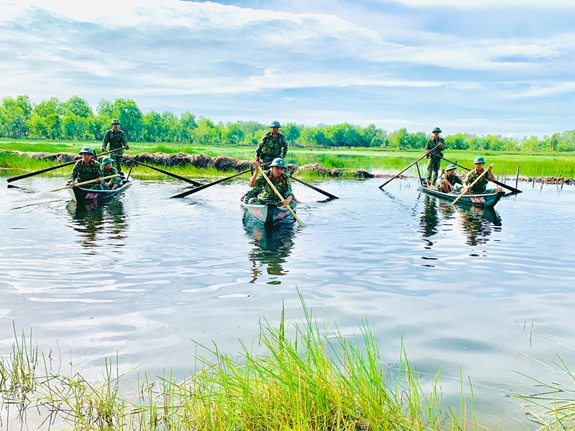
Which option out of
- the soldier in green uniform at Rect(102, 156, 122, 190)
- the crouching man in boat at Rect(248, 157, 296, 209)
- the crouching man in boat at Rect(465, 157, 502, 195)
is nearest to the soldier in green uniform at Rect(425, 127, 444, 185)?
the crouching man in boat at Rect(465, 157, 502, 195)

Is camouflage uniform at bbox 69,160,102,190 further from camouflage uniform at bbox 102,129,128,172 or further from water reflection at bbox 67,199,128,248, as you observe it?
camouflage uniform at bbox 102,129,128,172

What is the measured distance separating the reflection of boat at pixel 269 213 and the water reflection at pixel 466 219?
343 centimetres

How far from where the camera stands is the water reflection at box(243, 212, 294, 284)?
8102 millimetres

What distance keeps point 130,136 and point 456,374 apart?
5082 inches

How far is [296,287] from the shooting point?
7023 mm

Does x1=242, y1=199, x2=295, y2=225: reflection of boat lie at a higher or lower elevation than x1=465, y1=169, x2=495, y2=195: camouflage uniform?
lower

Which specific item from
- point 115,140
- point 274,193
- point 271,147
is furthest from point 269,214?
point 115,140

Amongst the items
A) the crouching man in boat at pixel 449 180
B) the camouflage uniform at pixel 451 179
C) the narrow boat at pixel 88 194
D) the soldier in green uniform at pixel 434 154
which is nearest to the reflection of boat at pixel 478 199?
the crouching man in boat at pixel 449 180

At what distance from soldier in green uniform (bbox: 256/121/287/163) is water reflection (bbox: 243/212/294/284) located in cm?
248

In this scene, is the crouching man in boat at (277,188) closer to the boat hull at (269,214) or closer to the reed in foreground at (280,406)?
the boat hull at (269,214)

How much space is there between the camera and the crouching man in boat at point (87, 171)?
1500cm

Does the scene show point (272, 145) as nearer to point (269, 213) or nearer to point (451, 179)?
point (269, 213)

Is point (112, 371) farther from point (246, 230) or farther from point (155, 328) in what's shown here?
point (246, 230)

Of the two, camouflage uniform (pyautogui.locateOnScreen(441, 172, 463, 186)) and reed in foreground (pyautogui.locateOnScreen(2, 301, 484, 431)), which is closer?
reed in foreground (pyautogui.locateOnScreen(2, 301, 484, 431))
